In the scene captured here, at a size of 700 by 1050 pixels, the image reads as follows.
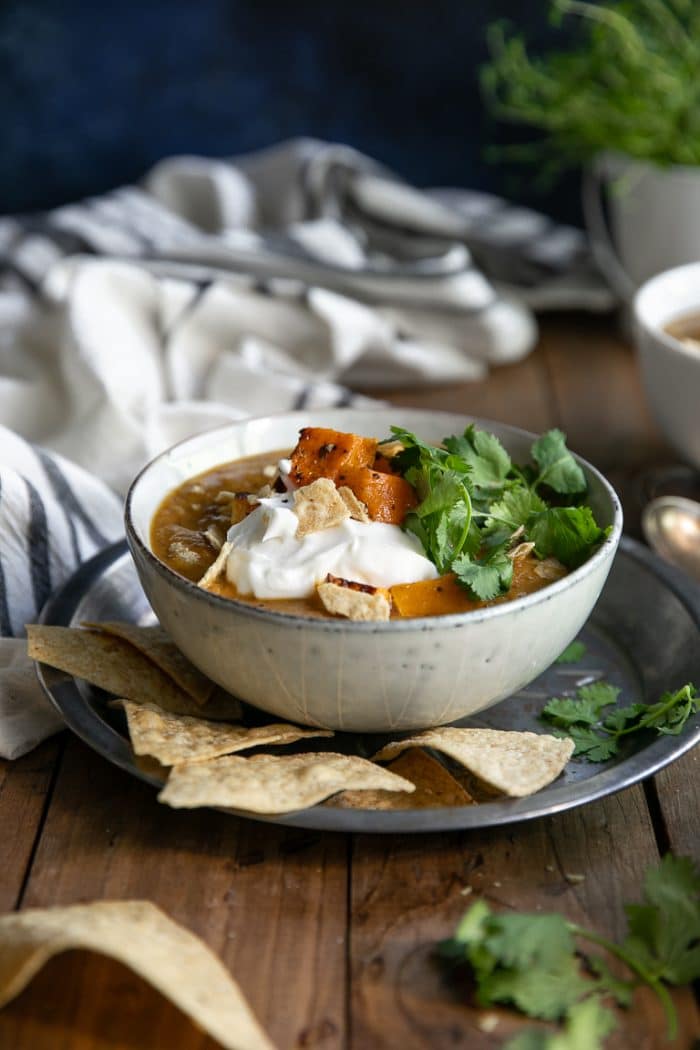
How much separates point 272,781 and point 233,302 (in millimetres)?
1752

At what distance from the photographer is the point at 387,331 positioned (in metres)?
3.15

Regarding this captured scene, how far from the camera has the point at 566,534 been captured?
1802mm

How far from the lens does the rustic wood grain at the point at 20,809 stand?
1.58m

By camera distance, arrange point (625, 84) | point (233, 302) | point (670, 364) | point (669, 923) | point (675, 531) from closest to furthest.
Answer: point (669, 923)
point (675, 531)
point (670, 364)
point (233, 302)
point (625, 84)

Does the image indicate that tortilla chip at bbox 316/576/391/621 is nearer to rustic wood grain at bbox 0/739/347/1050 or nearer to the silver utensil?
rustic wood grain at bbox 0/739/347/1050

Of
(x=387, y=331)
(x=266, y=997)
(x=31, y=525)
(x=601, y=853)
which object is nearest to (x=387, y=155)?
(x=387, y=331)

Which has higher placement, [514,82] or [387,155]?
[514,82]

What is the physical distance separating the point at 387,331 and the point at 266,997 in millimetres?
2020

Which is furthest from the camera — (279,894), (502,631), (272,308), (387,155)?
(387,155)

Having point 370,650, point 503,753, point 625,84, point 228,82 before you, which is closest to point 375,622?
point 370,650

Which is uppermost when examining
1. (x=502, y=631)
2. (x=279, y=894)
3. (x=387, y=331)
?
(x=502, y=631)

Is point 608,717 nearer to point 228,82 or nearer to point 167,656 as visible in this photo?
point 167,656

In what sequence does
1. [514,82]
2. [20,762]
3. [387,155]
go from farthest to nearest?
[387,155]
[514,82]
[20,762]

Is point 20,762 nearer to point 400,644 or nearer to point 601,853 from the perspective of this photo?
point 400,644
